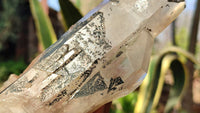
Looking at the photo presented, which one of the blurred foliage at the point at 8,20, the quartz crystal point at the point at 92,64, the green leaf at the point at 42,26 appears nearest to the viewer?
the quartz crystal point at the point at 92,64

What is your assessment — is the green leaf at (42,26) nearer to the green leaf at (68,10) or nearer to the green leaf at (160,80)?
the green leaf at (68,10)

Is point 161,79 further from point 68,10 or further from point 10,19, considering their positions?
point 10,19

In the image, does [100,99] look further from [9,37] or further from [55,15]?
[9,37]

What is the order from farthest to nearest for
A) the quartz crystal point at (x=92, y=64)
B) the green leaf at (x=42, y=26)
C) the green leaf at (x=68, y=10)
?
the green leaf at (x=42, y=26), the green leaf at (x=68, y=10), the quartz crystal point at (x=92, y=64)

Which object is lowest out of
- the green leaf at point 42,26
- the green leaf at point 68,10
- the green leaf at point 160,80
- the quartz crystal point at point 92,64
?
the green leaf at point 160,80

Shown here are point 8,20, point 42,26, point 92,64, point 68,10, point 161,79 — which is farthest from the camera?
point 8,20

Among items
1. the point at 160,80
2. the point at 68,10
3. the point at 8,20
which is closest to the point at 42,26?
the point at 68,10

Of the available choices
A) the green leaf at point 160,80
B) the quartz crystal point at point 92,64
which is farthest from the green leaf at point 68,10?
the green leaf at point 160,80

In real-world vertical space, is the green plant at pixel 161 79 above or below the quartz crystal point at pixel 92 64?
below
